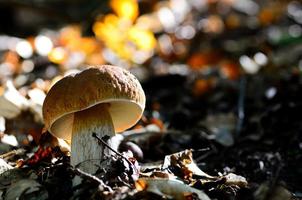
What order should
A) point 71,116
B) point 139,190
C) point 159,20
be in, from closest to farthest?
point 139,190 < point 71,116 < point 159,20

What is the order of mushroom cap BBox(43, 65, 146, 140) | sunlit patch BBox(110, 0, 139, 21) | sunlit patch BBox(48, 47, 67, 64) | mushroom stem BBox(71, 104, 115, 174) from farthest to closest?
sunlit patch BBox(110, 0, 139, 21) < sunlit patch BBox(48, 47, 67, 64) < mushroom stem BBox(71, 104, 115, 174) < mushroom cap BBox(43, 65, 146, 140)

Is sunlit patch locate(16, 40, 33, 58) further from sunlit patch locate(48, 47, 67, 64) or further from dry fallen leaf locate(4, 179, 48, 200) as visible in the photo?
dry fallen leaf locate(4, 179, 48, 200)

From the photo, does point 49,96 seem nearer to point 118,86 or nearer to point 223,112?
point 118,86

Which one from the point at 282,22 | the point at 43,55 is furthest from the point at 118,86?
the point at 282,22

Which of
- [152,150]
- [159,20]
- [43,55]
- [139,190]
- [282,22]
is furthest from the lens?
[282,22]

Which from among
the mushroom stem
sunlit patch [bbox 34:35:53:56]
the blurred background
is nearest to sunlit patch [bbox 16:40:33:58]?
the blurred background

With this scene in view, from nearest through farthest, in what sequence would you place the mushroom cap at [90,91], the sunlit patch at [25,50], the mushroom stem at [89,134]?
the mushroom cap at [90,91] < the mushroom stem at [89,134] < the sunlit patch at [25,50]

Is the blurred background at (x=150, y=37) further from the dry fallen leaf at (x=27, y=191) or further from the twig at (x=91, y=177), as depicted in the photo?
the twig at (x=91, y=177)

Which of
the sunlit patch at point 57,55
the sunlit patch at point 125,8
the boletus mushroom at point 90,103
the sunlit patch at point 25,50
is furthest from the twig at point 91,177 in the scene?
the sunlit patch at point 125,8
